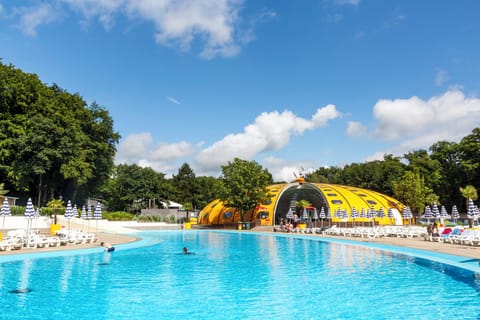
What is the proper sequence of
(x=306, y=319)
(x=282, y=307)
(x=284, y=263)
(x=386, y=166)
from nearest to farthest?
(x=306, y=319) < (x=282, y=307) < (x=284, y=263) < (x=386, y=166)

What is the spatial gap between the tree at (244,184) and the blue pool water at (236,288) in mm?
23602

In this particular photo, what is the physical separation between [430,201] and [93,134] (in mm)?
46777

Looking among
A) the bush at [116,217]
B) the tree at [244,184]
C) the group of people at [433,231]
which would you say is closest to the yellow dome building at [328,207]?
the tree at [244,184]

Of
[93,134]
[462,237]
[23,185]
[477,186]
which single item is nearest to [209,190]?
[93,134]

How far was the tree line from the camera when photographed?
40.8 m

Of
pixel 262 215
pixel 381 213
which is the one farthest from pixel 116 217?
pixel 381 213

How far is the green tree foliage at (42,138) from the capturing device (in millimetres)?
40062

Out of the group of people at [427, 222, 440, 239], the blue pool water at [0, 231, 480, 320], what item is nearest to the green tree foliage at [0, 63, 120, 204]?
the blue pool water at [0, 231, 480, 320]

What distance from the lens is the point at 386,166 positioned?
68.1 metres

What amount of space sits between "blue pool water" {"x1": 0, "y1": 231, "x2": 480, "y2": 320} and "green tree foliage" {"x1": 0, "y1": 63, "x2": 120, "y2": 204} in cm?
2615

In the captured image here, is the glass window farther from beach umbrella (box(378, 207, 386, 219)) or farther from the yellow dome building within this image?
beach umbrella (box(378, 207, 386, 219))

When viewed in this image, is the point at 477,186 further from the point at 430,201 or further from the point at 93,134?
the point at 93,134

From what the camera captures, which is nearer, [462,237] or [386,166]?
[462,237]

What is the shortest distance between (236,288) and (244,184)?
30427 mm
